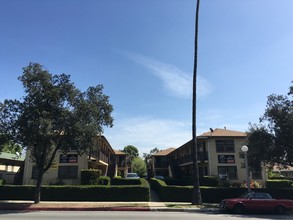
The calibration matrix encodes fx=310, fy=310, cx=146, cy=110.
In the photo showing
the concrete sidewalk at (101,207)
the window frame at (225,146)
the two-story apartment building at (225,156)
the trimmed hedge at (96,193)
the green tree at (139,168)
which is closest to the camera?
the concrete sidewalk at (101,207)

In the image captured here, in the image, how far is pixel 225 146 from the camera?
140ft

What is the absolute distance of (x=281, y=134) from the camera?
22.7 m

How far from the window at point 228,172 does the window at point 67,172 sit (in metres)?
19.3

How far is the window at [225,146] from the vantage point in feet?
139

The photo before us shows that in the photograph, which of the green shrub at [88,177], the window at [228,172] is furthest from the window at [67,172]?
the window at [228,172]

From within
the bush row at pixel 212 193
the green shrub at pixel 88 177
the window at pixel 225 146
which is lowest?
the bush row at pixel 212 193

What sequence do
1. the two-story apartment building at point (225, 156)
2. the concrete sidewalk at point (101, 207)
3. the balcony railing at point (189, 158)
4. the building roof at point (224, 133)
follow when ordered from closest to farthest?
the concrete sidewalk at point (101, 207) → the two-story apartment building at point (225, 156) → the building roof at point (224, 133) → the balcony railing at point (189, 158)

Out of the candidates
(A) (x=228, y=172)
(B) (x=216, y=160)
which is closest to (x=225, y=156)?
(B) (x=216, y=160)

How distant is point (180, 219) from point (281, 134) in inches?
470

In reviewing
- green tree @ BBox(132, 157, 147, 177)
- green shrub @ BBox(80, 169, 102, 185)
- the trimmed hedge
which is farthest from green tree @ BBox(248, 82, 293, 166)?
green tree @ BBox(132, 157, 147, 177)

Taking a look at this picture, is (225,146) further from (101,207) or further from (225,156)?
(101,207)

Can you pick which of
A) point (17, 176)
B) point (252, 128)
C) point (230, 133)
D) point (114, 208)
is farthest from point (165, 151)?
point (114, 208)

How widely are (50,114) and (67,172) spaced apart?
16279 millimetres

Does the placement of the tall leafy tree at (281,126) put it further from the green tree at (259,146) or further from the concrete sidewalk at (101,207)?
the concrete sidewalk at (101,207)
